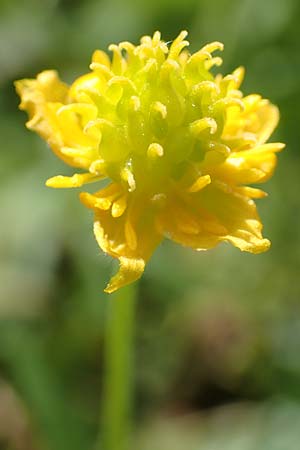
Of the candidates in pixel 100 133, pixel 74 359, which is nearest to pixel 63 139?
pixel 100 133

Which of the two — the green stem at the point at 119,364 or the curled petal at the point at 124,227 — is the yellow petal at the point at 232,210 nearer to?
the curled petal at the point at 124,227

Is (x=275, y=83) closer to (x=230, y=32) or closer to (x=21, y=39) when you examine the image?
(x=230, y=32)

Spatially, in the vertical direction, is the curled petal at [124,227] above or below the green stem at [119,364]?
above

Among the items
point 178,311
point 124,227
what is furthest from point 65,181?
point 178,311

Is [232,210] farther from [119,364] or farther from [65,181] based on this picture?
[119,364]

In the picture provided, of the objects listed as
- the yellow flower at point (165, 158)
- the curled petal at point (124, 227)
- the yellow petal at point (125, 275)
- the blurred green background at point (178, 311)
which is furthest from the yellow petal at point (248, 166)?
the blurred green background at point (178, 311)

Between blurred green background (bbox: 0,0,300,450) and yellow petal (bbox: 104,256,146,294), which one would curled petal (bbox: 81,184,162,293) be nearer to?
yellow petal (bbox: 104,256,146,294)

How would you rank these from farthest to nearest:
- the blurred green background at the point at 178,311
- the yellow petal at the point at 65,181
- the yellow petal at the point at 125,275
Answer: the blurred green background at the point at 178,311, the yellow petal at the point at 65,181, the yellow petal at the point at 125,275
